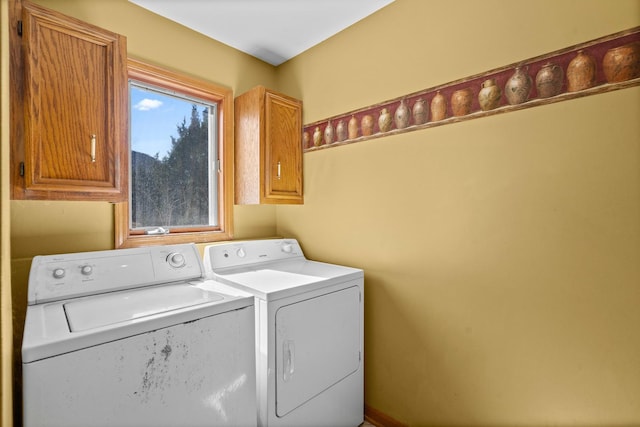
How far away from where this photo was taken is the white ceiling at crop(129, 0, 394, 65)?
187 centimetres

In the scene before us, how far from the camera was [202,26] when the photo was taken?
2.07 metres

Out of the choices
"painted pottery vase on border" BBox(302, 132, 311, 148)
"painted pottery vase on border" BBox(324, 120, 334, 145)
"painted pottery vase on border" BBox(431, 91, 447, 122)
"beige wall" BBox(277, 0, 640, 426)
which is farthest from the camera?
"painted pottery vase on border" BBox(302, 132, 311, 148)

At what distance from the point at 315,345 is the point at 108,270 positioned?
107 centimetres

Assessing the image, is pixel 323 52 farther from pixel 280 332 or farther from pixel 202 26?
pixel 280 332

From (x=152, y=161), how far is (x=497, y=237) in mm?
2018

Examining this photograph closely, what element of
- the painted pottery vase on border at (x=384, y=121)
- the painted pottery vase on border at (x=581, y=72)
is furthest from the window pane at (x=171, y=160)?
the painted pottery vase on border at (x=581, y=72)

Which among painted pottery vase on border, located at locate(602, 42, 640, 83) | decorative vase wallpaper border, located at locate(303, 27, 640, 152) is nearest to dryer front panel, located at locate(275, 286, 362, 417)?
decorative vase wallpaper border, located at locate(303, 27, 640, 152)

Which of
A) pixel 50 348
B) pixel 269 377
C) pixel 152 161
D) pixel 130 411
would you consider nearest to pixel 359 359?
pixel 269 377

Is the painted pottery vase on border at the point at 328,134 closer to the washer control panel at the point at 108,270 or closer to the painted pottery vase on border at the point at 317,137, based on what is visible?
the painted pottery vase on border at the point at 317,137

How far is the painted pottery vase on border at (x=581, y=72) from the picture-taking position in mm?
1248

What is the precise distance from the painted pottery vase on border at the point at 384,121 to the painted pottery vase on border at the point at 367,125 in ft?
0.22

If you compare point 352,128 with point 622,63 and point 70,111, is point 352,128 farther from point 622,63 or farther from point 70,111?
point 70,111

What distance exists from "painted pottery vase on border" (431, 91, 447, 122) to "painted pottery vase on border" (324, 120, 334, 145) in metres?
0.72

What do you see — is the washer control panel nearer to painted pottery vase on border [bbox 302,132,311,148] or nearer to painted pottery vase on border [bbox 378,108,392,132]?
painted pottery vase on border [bbox 302,132,311,148]
